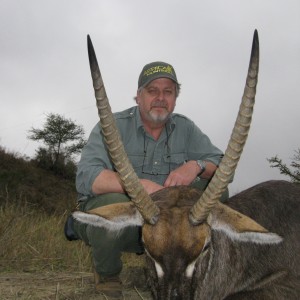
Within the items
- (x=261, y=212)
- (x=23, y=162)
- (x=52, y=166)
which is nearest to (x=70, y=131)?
(x=52, y=166)

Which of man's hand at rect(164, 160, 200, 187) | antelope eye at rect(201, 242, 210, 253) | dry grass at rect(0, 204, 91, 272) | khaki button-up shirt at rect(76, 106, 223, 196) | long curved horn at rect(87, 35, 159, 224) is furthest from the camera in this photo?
dry grass at rect(0, 204, 91, 272)

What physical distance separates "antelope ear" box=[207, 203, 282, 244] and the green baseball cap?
2.66 m

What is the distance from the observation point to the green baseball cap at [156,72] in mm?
6730

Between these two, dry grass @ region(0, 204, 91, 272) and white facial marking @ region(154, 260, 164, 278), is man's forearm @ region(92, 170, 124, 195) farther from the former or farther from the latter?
dry grass @ region(0, 204, 91, 272)

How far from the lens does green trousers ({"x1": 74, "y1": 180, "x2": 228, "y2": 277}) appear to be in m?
5.71

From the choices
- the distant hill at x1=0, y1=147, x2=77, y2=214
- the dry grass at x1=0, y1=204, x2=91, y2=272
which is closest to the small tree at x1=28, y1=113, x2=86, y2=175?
the distant hill at x1=0, y1=147, x2=77, y2=214

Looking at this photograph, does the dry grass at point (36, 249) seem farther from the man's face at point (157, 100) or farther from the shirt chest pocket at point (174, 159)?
the man's face at point (157, 100)

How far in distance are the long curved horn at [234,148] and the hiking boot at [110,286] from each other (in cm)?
245

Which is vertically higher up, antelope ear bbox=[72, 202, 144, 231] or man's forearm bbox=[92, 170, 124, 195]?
man's forearm bbox=[92, 170, 124, 195]

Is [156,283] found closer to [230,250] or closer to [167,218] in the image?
[167,218]

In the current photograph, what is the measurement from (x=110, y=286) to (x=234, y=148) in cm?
301

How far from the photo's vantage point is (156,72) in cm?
674

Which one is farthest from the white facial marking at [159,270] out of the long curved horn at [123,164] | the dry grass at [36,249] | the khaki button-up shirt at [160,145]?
the dry grass at [36,249]

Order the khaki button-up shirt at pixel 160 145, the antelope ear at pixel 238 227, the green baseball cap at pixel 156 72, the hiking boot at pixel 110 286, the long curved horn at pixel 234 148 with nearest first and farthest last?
the long curved horn at pixel 234 148
the antelope ear at pixel 238 227
the hiking boot at pixel 110 286
the khaki button-up shirt at pixel 160 145
the green baseball cap at pixel 156 72
